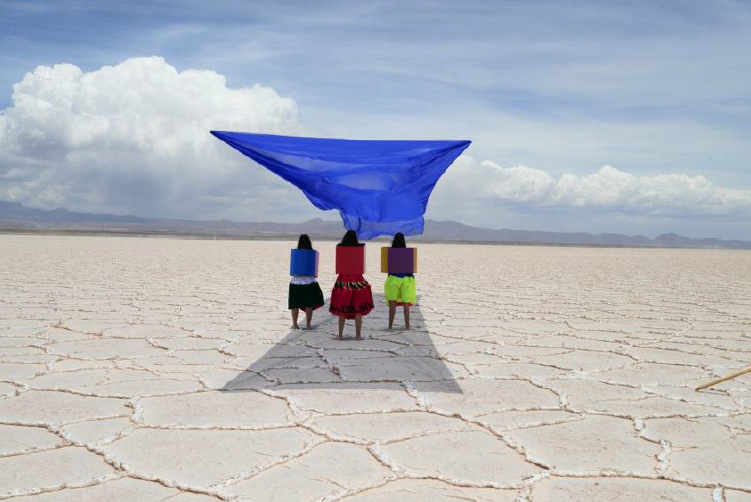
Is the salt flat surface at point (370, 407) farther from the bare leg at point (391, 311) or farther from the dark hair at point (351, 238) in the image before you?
the dark hair at point (351, 238)

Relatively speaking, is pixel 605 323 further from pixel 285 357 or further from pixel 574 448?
pixel 574 448

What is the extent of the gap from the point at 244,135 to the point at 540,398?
2.30 meters

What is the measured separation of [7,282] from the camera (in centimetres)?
833

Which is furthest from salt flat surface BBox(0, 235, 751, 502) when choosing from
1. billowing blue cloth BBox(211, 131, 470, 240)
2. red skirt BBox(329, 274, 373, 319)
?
billowing blue cloth BBox(211, 131, 470, 240)

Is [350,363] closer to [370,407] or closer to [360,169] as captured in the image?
[370,407]

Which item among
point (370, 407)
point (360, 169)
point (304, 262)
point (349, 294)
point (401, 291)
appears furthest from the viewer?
point (401, 291)

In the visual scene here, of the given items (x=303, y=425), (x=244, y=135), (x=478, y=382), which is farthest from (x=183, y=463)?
(x=244, y=135)

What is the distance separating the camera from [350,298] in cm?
450

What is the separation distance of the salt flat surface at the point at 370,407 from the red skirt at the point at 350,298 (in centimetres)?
23

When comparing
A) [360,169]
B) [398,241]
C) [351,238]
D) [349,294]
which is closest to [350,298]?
[349,294]

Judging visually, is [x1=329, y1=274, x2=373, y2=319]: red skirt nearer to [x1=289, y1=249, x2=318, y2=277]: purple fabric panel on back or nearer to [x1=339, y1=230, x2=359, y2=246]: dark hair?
[x1=339, y1=230, x2=359, y2=246]: dark hair

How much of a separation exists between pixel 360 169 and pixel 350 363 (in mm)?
1258

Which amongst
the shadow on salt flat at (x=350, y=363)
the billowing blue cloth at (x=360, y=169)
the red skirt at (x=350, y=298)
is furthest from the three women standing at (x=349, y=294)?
the billowing blue cloth at (x=360, y=169)

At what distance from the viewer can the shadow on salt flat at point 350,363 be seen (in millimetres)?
3373
